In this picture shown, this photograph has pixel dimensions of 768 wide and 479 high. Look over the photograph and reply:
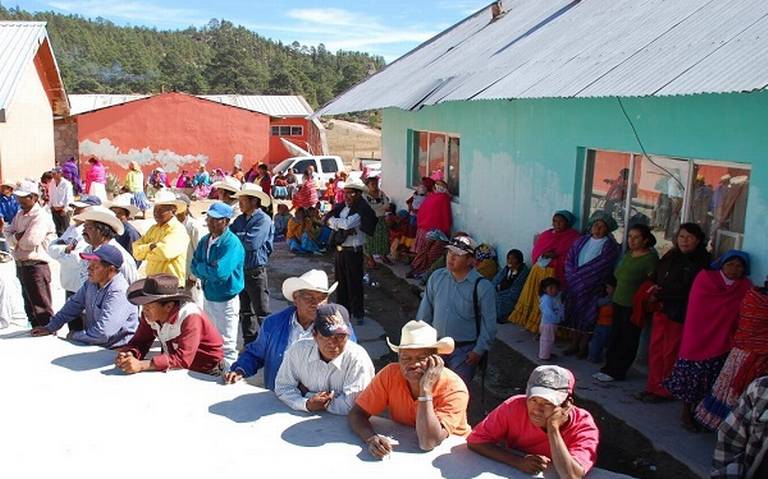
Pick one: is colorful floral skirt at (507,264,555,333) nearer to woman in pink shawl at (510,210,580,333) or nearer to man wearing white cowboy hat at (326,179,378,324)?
woman in pink shawl at (510,210,580,333)

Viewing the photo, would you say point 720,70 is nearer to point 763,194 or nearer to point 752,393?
point 763,194

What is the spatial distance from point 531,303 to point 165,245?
3818 millimetres

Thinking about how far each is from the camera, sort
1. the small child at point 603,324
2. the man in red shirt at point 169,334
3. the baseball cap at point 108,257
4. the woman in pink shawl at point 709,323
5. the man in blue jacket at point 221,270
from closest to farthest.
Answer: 1. the man in red shirt at point 169,334
2. the baseball cap at point 108,257
3. the woman in pink shawl at point 709,323
4. the man in blue jacket at point 221,270
5. the small child at point 603,324

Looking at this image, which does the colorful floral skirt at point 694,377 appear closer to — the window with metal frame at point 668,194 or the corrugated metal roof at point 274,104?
the window with metal frame at point 668,194

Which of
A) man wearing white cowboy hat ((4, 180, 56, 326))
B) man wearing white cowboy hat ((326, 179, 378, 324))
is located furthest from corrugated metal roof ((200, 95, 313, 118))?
man wearing white cowboy hat ((4, 180, 56, 326))

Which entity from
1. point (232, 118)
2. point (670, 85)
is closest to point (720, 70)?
point (670, 85)

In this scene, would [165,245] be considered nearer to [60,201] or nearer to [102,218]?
[102,218]

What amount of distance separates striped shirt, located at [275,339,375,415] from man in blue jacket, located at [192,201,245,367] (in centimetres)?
217

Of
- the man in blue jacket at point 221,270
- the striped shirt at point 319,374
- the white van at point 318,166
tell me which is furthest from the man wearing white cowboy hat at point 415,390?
the white van at point 318,166

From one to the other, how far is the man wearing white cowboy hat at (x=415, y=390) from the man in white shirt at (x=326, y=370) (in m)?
0.15

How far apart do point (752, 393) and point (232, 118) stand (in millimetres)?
25850

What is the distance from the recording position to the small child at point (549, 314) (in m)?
6.31

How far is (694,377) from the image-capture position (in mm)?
4664

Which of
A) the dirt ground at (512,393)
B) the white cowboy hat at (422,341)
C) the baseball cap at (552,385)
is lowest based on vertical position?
the dirt ground at (512,393)
